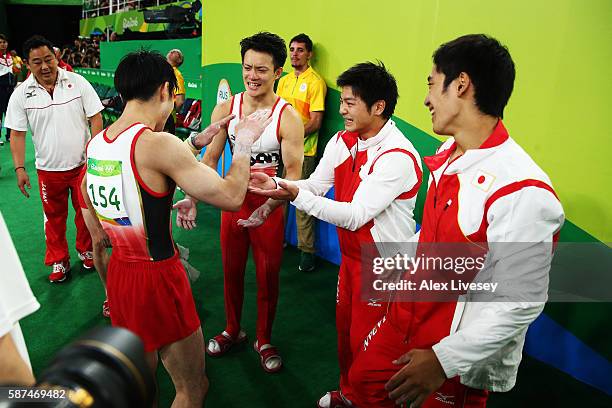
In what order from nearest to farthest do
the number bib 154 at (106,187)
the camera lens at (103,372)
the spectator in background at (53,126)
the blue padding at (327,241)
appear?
1. the camera lens at (103,372)
2. the number bib 154 at (106,187)
3. the spectator in background at (53,126)
4. the blue padding at (327,241)

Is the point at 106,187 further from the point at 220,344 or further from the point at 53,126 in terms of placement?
the point at 53,126

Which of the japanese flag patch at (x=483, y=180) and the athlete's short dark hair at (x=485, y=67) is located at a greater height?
the athlete's short dark hair at (x=485, y=67)

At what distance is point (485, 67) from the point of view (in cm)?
143

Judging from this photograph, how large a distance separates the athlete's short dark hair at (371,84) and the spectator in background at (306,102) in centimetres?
184

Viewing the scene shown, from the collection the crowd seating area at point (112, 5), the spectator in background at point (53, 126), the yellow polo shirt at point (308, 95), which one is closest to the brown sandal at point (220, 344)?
the spectator in background at point (53, 126)

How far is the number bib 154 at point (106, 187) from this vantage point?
175 centimetres

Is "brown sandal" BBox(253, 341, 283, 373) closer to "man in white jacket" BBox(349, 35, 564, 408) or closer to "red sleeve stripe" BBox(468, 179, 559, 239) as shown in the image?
"man in white jacket" BBox(349, 35, 564, 408)

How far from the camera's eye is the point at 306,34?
13.7 ft

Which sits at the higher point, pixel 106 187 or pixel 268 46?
pixel 268 46

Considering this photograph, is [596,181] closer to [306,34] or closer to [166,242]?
[166,242]

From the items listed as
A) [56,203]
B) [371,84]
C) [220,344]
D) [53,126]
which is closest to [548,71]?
[371,84]

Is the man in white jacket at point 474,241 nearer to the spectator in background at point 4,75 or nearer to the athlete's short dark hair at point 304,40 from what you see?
the athlete's short dark hair at point 304,40

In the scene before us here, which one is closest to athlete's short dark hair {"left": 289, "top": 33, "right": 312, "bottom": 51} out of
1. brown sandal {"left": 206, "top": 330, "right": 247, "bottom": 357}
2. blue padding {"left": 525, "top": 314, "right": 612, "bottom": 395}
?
brown sandal {"left": 206, "top": 330, "right": 247, "bottom": 357}

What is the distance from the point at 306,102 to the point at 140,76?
2.35 meters
